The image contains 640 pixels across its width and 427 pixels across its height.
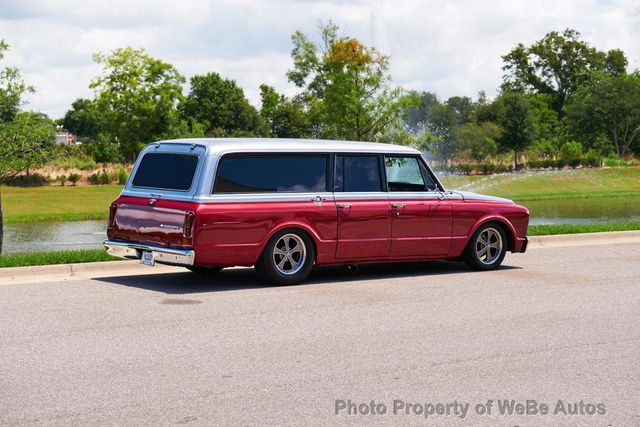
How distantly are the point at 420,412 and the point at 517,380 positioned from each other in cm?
121

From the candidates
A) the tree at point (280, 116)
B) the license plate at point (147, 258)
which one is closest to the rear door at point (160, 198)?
the license plate at point (147, 258)

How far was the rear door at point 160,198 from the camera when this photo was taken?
39.7 ft

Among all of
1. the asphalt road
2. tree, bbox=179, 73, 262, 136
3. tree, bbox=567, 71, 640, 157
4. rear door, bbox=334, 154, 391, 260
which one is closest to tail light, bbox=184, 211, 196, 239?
the asphalt road

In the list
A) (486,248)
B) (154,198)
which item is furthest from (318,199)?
(486,248)

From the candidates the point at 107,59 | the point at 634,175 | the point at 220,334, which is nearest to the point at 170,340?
the point at 220,334

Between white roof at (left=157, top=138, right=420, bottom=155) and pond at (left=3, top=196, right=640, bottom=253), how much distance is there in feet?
31.4

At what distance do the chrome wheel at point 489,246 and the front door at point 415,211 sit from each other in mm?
672

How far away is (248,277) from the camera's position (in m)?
13.5

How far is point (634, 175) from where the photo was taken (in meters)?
57.7

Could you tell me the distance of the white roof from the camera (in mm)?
12422

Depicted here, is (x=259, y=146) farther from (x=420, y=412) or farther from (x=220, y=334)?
(x=420, y=412)

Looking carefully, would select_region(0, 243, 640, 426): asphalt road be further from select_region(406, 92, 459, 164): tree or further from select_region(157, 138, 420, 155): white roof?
select_region(406, 92, 459, 164): tree

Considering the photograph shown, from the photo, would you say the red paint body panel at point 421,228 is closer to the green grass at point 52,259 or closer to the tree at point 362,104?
the green grass at point 52,259

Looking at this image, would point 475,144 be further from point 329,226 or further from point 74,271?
point 74,271
